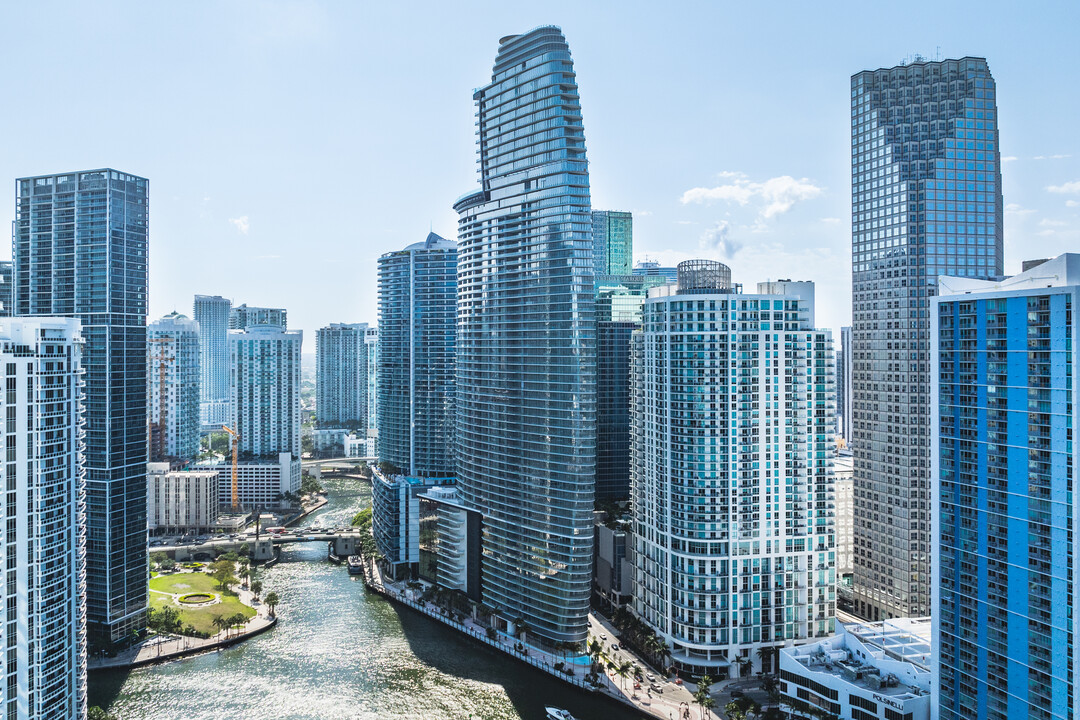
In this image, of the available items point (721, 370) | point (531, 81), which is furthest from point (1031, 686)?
point (531, 81)

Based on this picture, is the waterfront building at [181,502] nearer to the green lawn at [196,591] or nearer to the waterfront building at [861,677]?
the green lawn at [196,591]

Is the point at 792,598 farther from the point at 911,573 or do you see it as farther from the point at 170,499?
the point at 170,499

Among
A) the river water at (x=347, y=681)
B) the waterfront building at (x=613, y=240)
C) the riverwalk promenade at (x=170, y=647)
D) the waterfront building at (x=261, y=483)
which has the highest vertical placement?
the waterfront building at (x=613, y=240)

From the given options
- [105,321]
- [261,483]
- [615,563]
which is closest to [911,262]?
[615,563]

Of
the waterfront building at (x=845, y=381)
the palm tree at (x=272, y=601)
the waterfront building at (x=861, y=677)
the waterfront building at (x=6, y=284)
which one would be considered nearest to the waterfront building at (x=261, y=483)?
the palm tree at (x=272, y=601)

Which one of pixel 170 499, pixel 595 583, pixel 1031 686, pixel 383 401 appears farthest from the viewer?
pixel 383 401
